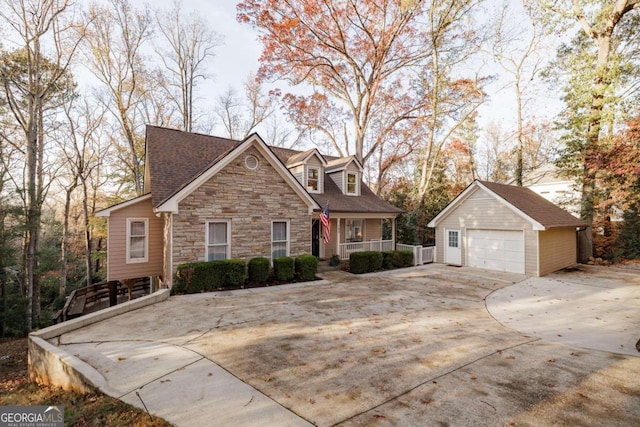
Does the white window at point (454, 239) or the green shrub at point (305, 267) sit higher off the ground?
the white window at point (454, 239)

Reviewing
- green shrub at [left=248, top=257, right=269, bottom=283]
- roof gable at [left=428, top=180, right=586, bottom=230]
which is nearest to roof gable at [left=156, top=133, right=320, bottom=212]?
green shrub at [left=248, top=257, right=269, bottom=283]

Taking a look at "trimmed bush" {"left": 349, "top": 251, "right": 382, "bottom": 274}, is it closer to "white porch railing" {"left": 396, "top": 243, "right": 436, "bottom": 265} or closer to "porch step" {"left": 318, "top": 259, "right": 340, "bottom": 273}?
"porch step" {"left": 318, "top": 259, "right": 340, "bottom": 273}

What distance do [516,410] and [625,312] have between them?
699 cm

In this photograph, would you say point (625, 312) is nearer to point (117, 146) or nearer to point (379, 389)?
point (379, 389)

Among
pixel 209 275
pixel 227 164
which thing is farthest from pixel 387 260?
pixel 227 164

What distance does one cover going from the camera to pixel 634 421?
331 centimetres

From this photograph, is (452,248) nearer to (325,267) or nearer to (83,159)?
(325,267)

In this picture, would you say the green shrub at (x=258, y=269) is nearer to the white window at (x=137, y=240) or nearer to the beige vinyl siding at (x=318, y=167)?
the white window at (x=137, y=240)

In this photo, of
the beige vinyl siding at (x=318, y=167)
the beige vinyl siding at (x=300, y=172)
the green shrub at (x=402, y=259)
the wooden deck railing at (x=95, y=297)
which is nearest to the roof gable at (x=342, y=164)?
the beige vinyl siding at (x=318, y=167)

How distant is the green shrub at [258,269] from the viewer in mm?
10680

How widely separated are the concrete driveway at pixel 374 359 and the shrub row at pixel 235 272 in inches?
24.5

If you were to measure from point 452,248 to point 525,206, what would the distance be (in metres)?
4.01

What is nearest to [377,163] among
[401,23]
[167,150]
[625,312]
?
[401,23]

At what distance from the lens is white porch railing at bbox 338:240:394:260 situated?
15.7 meters
